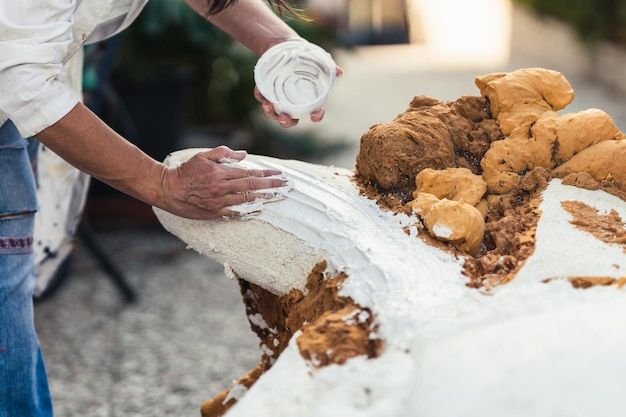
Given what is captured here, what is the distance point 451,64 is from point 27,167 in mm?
5667

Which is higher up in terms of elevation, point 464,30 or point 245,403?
point 245,403

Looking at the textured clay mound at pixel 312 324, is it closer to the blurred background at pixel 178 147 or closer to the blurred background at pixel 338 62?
the blurred background at pixel 338 62

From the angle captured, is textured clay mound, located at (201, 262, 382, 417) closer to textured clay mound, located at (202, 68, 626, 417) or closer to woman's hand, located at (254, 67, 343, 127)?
textured clay mound, located at (202, 68, 626, 417)

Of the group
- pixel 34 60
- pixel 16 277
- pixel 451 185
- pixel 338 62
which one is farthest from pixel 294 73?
pixel 338 62

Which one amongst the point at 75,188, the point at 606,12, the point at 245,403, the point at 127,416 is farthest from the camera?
the point at 606,12

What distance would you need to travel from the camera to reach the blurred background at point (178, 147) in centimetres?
271

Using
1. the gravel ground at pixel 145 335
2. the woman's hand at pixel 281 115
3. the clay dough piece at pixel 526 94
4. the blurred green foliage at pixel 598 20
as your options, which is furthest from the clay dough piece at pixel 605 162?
the blurred green foliage at pixel 598 20

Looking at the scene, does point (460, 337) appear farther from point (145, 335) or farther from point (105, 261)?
point (105, 261)

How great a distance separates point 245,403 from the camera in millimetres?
1156

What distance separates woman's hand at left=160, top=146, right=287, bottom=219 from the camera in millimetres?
1471

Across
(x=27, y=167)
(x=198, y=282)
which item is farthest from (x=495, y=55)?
(x=27, y=167)

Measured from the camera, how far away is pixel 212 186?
146 cm

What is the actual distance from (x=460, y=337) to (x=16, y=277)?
85 centimetres

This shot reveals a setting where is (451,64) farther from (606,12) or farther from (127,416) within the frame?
(127,416)
